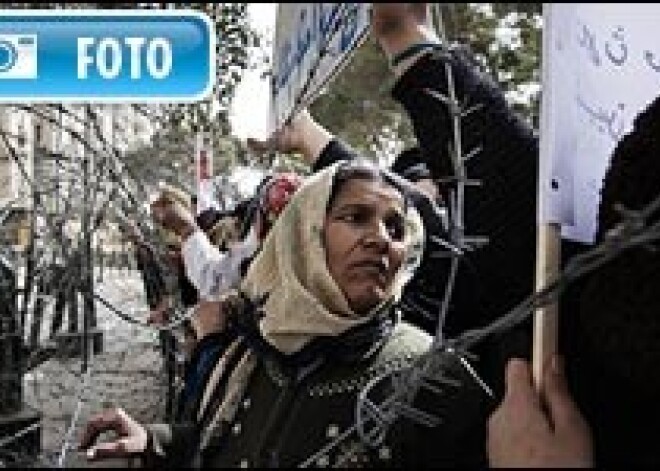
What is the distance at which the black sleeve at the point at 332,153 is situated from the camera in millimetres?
1952

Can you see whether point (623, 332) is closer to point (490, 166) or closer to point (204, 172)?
point (490, 166)

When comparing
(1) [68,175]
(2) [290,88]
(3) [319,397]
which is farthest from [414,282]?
(1) [68,175]

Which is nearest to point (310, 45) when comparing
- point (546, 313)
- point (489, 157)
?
point (489, 157)

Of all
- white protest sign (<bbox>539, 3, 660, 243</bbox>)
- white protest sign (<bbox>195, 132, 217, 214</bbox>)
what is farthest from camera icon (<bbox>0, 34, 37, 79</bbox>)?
white protest sign (<bbox>195, 132, 217, 214</bbox>)

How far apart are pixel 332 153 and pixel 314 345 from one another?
2.40ft

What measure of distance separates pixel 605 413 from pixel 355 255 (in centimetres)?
65

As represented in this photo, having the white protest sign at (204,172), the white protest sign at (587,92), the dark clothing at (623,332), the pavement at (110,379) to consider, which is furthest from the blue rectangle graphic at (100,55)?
the white protest sign at (204,172)

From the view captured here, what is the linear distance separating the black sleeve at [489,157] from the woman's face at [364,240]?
242mm

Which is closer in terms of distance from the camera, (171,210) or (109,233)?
(109,233)

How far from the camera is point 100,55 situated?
1.52m

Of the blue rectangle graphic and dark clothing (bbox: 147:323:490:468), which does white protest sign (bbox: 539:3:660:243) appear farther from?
the blue rectangle graphic

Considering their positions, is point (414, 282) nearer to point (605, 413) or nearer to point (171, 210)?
point (605, 413)

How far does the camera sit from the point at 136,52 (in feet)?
4.91

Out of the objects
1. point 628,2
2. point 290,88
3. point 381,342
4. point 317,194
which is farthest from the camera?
point 317,194
